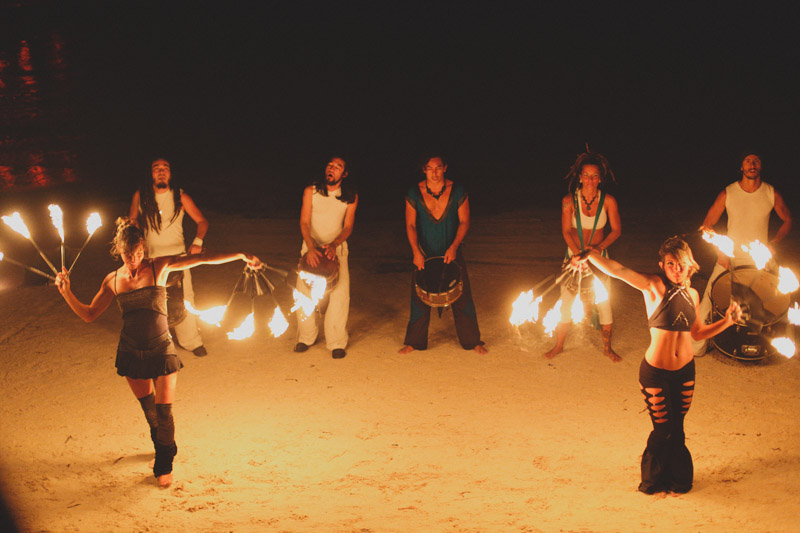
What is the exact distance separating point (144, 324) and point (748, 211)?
5.79 m

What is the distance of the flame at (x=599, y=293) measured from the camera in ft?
21.1

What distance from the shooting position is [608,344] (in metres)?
7.24

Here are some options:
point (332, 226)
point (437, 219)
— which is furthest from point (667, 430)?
point (332, 226)

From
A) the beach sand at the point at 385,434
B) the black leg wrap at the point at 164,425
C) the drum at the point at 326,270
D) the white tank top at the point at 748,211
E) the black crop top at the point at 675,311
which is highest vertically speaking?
the white tank top at the point at 748,211

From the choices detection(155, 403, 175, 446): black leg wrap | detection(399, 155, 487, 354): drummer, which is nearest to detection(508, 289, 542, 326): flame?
detection(399, 155, 487, 354): drummer

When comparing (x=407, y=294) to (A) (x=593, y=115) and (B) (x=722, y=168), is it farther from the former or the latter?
(A) (x=593, y=115)

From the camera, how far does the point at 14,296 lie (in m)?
9.48

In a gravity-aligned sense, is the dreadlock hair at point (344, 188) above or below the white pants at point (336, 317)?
above

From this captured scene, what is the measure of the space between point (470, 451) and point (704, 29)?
17.3 metres

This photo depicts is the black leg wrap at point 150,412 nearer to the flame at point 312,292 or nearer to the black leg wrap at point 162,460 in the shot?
the black leg wrap at point 162,460

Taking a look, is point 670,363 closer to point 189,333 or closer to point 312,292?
point 312,292

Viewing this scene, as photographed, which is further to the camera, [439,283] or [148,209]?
[439,283]

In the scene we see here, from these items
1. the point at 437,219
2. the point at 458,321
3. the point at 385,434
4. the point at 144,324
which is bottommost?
the point at 385,434

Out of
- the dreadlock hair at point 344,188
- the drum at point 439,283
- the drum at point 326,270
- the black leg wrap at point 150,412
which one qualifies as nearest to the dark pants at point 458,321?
the drum at point 439,283
